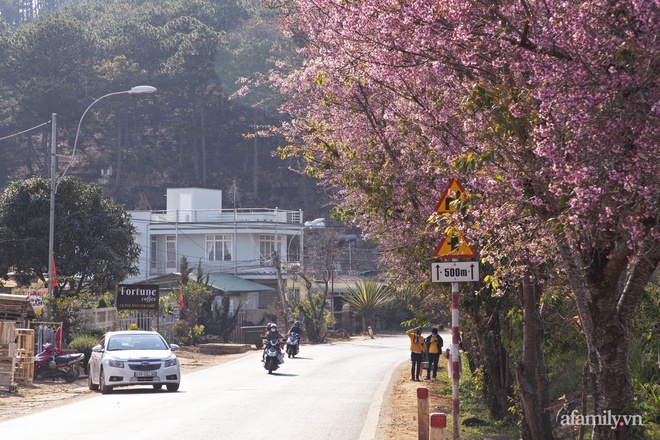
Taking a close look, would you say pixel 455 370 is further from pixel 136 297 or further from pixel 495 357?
pixel 136 297

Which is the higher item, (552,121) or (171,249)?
(171,249)

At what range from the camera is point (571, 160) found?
25.1ft

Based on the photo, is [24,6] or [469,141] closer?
[469,141]

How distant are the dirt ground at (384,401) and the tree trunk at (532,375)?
2.12 metres

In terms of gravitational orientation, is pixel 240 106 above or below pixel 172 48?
below

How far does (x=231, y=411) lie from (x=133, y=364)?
16.2 ft

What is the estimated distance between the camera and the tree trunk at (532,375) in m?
12.3

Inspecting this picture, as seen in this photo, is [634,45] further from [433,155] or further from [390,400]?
[390,400]

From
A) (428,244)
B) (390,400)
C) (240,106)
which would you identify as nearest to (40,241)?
(390,400)

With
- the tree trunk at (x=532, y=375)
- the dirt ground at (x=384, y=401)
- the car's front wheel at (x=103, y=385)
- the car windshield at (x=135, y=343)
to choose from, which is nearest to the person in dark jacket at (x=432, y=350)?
the dirt ground at (x=384, y=401)

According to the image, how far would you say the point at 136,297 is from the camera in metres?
35.3

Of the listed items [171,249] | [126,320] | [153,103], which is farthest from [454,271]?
[153,103]

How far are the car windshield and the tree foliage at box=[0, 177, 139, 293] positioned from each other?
14.6 meters

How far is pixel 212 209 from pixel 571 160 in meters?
60.9
